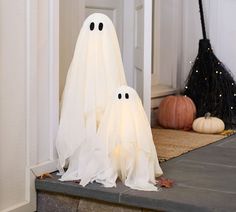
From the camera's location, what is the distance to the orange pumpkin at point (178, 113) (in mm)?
3250

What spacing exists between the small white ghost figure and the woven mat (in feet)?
1.55

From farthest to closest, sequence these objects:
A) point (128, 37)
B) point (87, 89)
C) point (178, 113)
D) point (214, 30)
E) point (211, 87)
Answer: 1. point (214, 30)
2. point (211, 87)
3. point (178, 113)
4. point (128, 37)
5. point (87, 89)

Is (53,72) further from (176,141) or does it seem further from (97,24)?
(176,141)

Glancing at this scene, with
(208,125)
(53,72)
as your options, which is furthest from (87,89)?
(208,125)

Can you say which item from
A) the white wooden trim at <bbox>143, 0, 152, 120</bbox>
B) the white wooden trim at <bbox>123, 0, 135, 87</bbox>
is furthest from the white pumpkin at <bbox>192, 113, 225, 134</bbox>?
the white wooden trim at <bbox>143, 0, 152, 120</bbox>

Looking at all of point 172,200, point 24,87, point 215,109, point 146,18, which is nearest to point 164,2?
point 215,109

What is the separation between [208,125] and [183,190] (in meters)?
1.38

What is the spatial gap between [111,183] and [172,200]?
27 centimetres

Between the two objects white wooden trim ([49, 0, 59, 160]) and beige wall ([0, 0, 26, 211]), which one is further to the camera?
white wooden trim ([49, 0, 59, 160])

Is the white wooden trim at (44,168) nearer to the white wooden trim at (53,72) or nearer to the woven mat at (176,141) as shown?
the white wooden trim at (53,72)

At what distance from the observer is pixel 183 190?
1785 mm

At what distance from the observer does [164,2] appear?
11.8 ft

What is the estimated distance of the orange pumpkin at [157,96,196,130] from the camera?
3250 mm

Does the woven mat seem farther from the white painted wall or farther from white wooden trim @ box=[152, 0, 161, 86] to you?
the white painted wall
